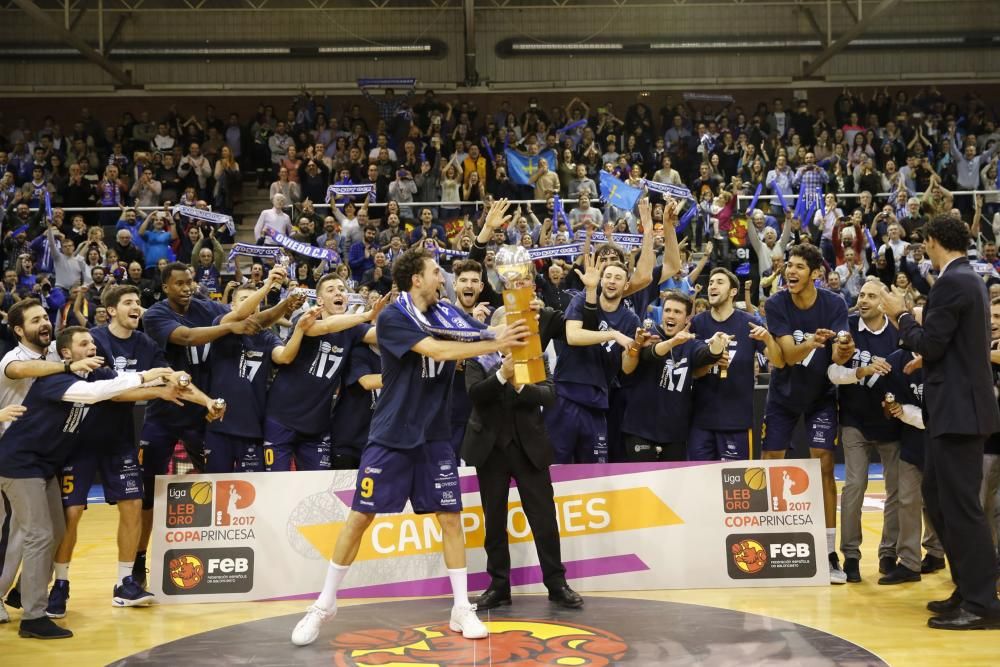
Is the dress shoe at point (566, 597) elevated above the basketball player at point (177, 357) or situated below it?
below

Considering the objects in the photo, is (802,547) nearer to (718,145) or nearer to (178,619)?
(178,619)

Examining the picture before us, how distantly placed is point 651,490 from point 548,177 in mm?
12595

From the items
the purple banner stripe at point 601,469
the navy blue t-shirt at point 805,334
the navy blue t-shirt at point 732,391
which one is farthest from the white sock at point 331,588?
the navy blue t-shirt at point 805,334

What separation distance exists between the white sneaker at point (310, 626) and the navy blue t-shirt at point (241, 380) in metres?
2.01

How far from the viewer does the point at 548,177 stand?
1966 centimetres

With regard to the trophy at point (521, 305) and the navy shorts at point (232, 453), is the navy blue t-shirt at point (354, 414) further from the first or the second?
the trophy at point (521, 305)

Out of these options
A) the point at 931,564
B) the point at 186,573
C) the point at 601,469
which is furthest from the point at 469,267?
the point at 931,564

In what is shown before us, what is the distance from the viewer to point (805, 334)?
26.1 feet

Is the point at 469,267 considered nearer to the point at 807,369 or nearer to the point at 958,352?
the point at 807,369

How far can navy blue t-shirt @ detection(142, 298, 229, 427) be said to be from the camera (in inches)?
306

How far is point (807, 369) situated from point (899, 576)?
5.48 ft

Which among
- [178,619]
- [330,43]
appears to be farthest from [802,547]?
[330,43]

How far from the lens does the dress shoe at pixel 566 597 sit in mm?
7012

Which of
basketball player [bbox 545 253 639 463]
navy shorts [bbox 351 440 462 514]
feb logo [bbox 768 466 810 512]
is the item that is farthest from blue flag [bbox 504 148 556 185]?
navy shorts [bbox 351 440 462 514]
